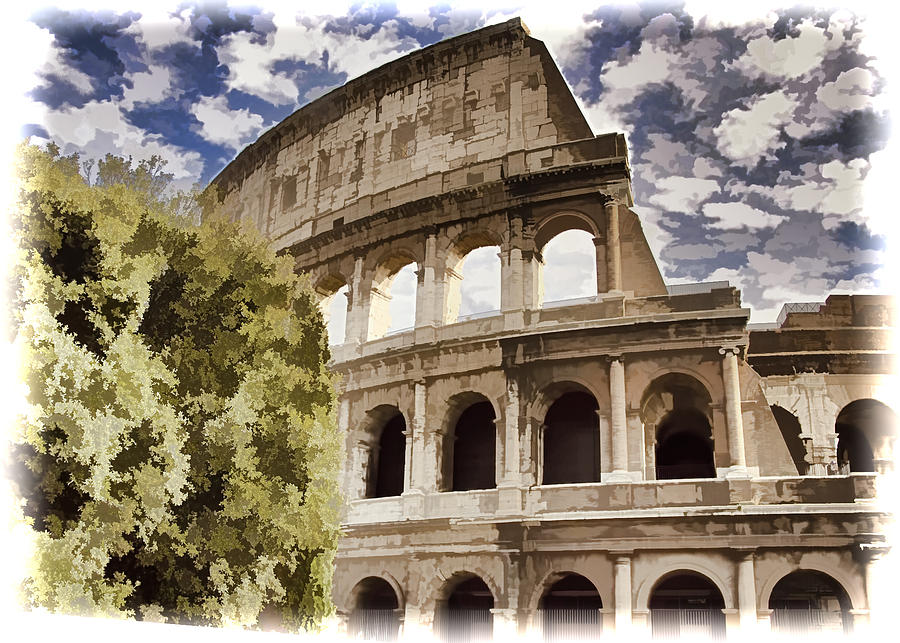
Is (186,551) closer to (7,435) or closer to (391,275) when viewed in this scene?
(7,435)

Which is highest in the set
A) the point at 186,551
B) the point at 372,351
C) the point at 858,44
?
the point at 858,44

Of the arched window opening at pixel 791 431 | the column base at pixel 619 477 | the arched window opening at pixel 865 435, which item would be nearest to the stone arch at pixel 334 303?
the column base at pixel 619 477

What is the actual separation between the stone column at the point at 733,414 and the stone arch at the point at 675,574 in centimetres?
121

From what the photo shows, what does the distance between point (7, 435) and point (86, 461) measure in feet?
2.12

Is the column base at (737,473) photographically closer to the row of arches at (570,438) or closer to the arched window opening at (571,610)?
the row of arches at (570,438)

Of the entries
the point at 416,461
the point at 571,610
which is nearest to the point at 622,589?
the point at 571,610

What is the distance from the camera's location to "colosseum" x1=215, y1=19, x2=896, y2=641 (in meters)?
10.6

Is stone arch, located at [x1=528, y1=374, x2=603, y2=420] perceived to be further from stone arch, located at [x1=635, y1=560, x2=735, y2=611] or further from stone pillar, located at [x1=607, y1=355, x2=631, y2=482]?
stone arch, located at [x1=635, y1=560, x2=735, y2=611]

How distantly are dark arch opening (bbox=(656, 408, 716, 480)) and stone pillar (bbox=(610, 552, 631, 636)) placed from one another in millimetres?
1555

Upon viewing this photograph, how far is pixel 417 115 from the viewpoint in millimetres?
14555

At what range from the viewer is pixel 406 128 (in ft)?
47.9

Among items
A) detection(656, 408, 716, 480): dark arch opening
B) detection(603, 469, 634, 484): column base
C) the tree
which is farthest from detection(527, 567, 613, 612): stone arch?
the tree

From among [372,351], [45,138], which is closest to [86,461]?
[45,138]

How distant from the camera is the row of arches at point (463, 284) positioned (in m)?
13.1
